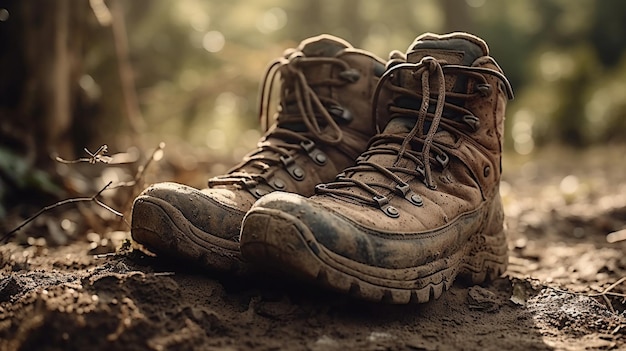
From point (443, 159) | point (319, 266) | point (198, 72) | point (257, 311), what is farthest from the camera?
point (198, 72)

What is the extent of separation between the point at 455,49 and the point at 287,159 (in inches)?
24.3

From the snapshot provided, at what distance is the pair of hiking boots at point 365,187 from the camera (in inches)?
65.3

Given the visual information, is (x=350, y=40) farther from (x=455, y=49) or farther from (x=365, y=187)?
(x=365, y=187)

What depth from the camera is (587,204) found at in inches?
175

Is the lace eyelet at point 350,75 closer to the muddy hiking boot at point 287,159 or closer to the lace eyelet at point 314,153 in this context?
the muddy hiking boot at point 287,159

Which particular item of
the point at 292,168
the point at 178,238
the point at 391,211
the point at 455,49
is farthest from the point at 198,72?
the point at 391,211

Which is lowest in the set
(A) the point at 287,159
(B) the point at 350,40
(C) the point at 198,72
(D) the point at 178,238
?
(D) the point at 178,238

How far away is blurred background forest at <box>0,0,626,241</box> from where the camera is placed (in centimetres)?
388

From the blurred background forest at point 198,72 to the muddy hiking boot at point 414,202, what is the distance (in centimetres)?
102

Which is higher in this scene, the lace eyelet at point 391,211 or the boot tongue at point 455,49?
the boot tongue at point 455,49

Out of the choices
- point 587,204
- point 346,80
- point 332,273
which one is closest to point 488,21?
point 587,204

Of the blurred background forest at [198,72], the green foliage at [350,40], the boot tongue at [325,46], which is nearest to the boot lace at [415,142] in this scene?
the boot tongue at [325,46]

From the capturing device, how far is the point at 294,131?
2336 millimetres

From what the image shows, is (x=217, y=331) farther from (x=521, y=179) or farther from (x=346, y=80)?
(x=521, y=179)
